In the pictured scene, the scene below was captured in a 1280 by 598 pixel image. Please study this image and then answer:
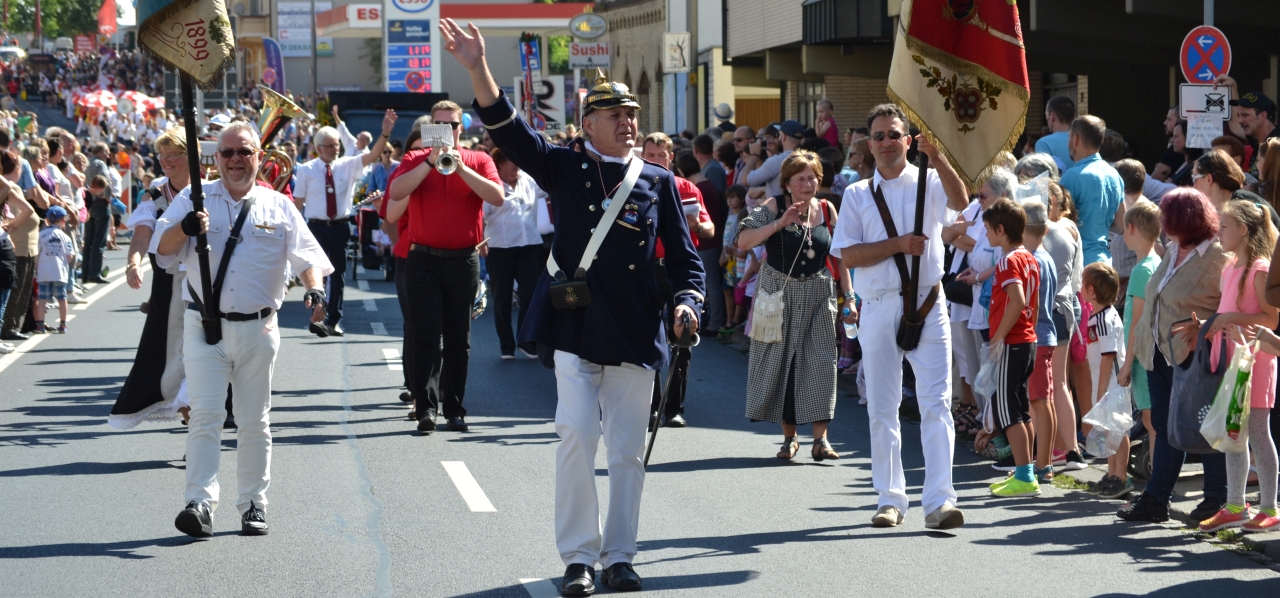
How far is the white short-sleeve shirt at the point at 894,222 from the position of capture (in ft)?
25.3

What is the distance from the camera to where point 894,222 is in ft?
25.4

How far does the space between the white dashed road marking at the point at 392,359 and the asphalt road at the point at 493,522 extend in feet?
5.87

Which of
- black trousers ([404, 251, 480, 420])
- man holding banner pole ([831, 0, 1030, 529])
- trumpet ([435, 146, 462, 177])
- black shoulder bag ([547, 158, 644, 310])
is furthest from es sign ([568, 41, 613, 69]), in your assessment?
black shoulder bag ([547, 158, 644, 310])

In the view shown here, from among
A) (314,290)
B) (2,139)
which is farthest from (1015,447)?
(2,139)

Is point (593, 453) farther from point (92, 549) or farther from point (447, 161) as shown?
point (447, 161)

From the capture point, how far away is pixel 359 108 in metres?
29.3

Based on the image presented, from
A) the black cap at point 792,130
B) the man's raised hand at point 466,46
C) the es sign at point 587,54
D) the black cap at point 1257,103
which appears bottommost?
the man's raised hand at point 466,46

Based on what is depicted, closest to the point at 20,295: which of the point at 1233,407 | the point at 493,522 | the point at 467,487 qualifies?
the point at 467,487

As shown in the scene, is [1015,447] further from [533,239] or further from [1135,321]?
[533,239]

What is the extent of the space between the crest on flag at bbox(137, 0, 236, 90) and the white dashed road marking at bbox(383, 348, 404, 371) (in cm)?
613

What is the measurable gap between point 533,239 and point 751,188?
2392 millimetres

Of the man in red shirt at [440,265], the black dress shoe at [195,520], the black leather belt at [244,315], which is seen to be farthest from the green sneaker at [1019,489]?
the black dress shoe at [195,520]

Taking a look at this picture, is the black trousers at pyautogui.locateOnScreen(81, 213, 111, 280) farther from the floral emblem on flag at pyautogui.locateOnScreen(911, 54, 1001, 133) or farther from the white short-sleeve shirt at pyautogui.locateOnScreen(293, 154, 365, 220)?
the floral emblem on flag at pyautogui.locateOnScreen(911, 54, 1001, 133)

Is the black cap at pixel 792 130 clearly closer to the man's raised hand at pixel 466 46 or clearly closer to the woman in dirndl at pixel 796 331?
the woman in dirndl at pixel 796 331
